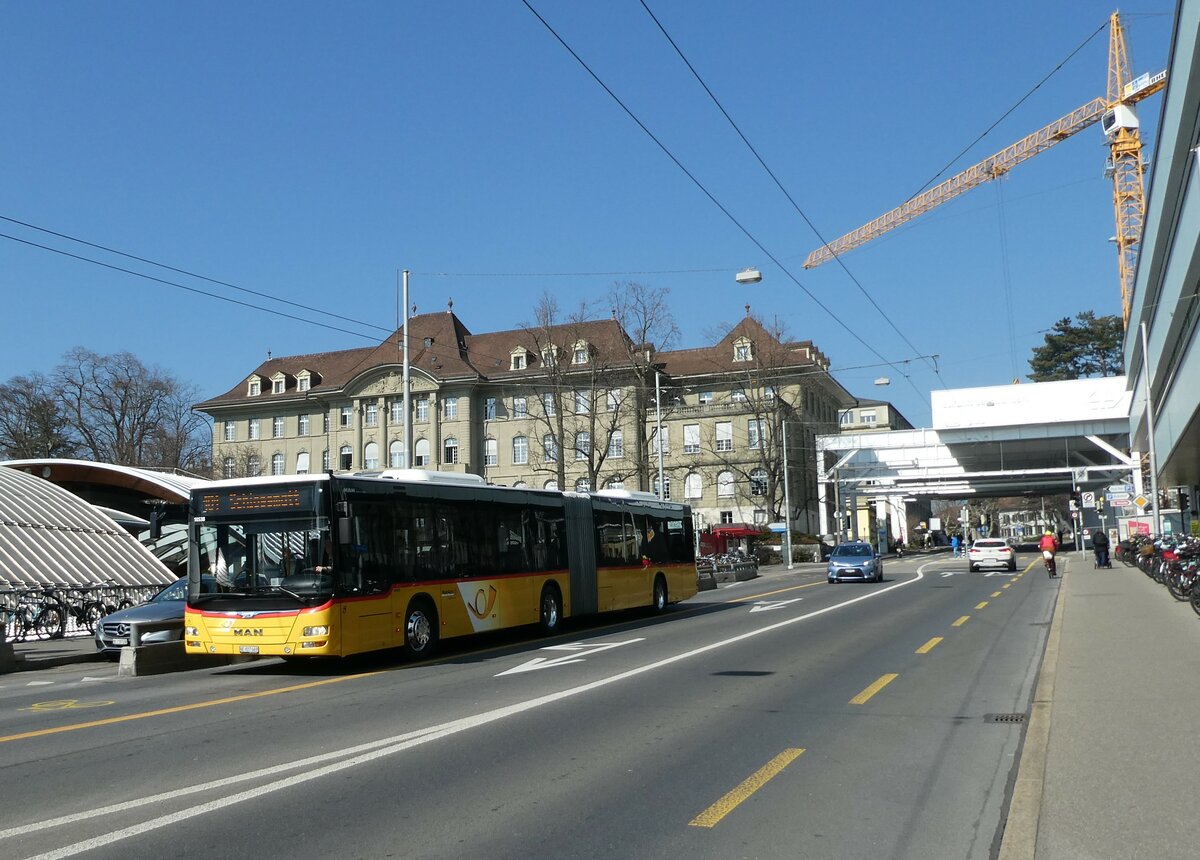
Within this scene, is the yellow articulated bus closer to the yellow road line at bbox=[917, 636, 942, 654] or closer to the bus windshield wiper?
the bus windshield wiper

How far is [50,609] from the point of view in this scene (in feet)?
77.7

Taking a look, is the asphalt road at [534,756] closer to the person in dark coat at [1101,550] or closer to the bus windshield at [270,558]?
the bus windshield at [270,558]

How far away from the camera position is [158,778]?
314 inches

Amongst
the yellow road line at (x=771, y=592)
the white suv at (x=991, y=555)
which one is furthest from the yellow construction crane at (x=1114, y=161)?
the yellow road line at (x=771, y=592)

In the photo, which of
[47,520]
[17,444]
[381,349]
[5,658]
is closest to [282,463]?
[381,349]

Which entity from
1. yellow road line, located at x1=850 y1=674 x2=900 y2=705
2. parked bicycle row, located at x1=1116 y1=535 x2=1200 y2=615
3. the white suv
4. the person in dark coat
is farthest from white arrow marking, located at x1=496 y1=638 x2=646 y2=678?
the white suv

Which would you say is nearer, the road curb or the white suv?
the road curb

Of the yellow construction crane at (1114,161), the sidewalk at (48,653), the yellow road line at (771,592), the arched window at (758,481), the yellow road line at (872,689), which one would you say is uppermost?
the yellow construction crane at (1114,161)

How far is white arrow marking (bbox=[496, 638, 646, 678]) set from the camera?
14891 mm

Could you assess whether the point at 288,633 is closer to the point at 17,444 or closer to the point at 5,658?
the point at 5,658

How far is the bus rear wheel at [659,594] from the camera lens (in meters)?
25.5

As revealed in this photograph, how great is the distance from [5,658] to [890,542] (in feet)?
277

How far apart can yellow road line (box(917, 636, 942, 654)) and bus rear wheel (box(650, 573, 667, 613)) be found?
855cm

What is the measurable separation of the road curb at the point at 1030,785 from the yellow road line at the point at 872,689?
1.67 metres
